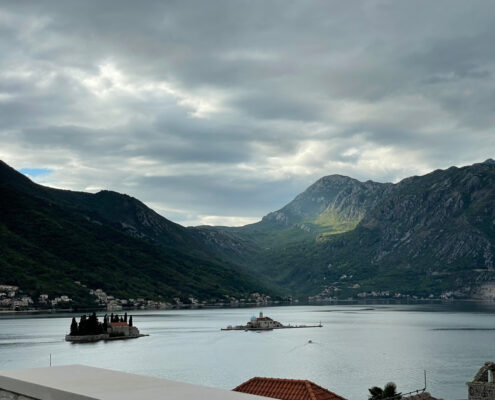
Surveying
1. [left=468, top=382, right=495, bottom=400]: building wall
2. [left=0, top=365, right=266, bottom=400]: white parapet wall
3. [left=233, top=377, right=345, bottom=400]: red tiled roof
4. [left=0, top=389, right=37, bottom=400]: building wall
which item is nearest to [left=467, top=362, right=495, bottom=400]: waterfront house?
[left=468, top=382, right=495, bottom=400]: building wall

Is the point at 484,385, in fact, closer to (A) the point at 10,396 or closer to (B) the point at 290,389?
(B) the point at 290,389

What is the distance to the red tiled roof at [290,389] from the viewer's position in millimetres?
43219

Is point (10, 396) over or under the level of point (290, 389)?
over

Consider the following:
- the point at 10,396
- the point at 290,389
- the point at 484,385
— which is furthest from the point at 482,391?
the point at 10,396

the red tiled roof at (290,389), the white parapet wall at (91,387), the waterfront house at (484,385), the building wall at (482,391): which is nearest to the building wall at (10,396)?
the white parapet wall at (91,387)

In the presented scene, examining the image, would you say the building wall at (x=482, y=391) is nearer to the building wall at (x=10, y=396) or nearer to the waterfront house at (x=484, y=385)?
the waterfront house at (x=484, y=385)

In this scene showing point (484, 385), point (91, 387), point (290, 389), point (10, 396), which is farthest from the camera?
point (290, 389)

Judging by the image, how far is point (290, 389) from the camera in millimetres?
45531

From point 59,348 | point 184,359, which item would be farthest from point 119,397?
point 59,348

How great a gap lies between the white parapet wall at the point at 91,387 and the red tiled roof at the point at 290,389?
105 ft

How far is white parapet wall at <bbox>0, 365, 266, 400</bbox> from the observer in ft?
33.1

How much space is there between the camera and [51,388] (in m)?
10.9

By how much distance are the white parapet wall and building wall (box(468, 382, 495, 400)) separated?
33.1m

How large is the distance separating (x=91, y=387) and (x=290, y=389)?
121 feet
